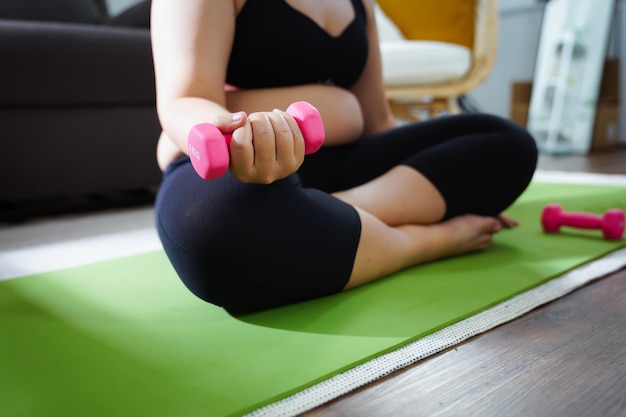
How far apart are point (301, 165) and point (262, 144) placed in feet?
0.98

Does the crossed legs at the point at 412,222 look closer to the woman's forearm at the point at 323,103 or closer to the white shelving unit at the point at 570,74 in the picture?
the woman's forearm at the point at 323,103

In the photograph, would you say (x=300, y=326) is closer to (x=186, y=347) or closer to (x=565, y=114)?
(x=186, y=347)

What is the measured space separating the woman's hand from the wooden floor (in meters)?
0.19

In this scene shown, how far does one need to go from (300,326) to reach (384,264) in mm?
167

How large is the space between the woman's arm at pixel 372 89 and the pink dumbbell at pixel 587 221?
30 centimetres

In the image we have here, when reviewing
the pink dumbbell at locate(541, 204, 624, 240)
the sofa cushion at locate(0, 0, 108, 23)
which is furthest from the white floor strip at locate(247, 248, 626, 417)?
the sofa cushion at locate(0, 0, 108, 23)

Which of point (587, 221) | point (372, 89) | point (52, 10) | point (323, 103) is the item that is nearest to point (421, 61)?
point (372, 89)

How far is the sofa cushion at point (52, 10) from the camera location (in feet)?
5.98

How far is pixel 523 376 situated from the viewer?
44cm

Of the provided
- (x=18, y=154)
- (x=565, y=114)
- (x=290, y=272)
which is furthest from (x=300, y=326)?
(x=565, y=114)

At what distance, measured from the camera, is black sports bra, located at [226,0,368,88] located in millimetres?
690

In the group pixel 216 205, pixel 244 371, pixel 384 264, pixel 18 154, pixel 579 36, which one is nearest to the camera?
pixel 244 371

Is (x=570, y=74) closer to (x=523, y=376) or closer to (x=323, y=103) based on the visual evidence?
(x=323, y=103)

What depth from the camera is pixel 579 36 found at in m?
2.47
